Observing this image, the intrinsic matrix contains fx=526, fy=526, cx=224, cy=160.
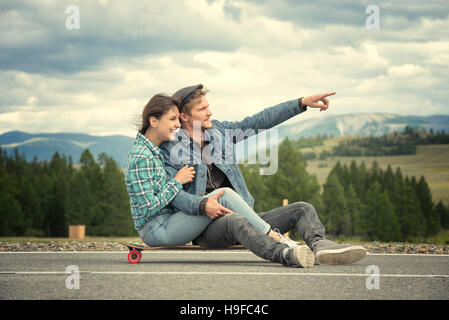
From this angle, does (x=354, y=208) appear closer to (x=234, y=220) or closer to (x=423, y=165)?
(x=234, y=220)

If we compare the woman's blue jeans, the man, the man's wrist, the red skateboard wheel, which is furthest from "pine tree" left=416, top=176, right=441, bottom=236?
the man's wrist

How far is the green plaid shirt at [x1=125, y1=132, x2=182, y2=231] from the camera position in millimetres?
5148

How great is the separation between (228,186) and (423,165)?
173 m

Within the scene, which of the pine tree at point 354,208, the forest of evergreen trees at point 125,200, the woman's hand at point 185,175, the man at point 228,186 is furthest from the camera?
the pine tree at point 354,208

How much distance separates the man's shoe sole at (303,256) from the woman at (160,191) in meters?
0.34

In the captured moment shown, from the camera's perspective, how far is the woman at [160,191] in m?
5.15

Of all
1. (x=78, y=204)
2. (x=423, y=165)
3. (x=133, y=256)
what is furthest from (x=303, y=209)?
(x=423, y=165)

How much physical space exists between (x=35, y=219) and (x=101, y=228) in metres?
19.8

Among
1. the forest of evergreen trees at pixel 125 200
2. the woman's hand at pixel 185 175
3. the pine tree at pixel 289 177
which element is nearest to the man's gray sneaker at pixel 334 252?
the woman's hand at pixel 185 175

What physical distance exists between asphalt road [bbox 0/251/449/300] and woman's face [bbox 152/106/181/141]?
1352 mm

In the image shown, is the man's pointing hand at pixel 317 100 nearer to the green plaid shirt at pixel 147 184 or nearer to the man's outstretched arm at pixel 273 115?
the man's outstretched arm at pixel 273 115

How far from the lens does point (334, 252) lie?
201 inches

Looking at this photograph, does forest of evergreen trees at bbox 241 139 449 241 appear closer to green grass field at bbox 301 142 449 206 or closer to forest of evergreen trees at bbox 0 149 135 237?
forest of evergreen trees at bbox 0 149 135 237
